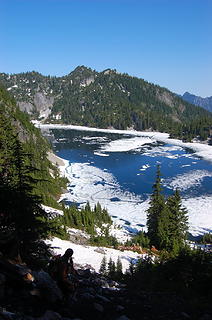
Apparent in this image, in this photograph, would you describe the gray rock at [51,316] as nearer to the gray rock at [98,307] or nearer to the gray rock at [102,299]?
the gray rock at [98,307]

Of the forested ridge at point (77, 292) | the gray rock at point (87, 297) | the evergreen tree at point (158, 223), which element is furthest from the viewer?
the evergreen tree at point (158, 223)

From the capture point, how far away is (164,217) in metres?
45.2

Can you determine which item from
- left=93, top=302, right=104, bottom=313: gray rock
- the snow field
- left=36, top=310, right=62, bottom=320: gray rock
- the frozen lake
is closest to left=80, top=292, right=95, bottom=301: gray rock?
left=93, top=302, right=104, bottom=313: gray rock

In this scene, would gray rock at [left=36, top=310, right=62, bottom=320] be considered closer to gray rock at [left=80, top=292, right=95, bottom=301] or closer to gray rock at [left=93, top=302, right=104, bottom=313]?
gray rock at [left=93, top=302, right=104, bottom=313]

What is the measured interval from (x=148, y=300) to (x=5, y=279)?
6.91m

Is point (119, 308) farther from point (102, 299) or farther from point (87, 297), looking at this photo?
point (87, 297)

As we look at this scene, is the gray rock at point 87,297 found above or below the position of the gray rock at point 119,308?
above

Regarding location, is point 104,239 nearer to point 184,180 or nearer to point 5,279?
point 5,279

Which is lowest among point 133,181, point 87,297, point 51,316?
point 133,181

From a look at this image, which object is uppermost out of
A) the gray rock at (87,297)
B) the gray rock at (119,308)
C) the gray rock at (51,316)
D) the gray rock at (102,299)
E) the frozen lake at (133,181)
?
the gray rock at (51,316)

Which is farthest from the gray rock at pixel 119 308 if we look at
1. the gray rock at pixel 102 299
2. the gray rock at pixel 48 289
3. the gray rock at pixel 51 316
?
the gray rock at pixel 51 316

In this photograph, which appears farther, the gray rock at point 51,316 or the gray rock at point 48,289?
the gray rock at point 48,289

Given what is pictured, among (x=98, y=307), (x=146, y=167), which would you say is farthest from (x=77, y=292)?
(x=146, y=167)

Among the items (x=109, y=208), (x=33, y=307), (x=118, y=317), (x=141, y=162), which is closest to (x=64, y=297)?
(x=33, y=307)
